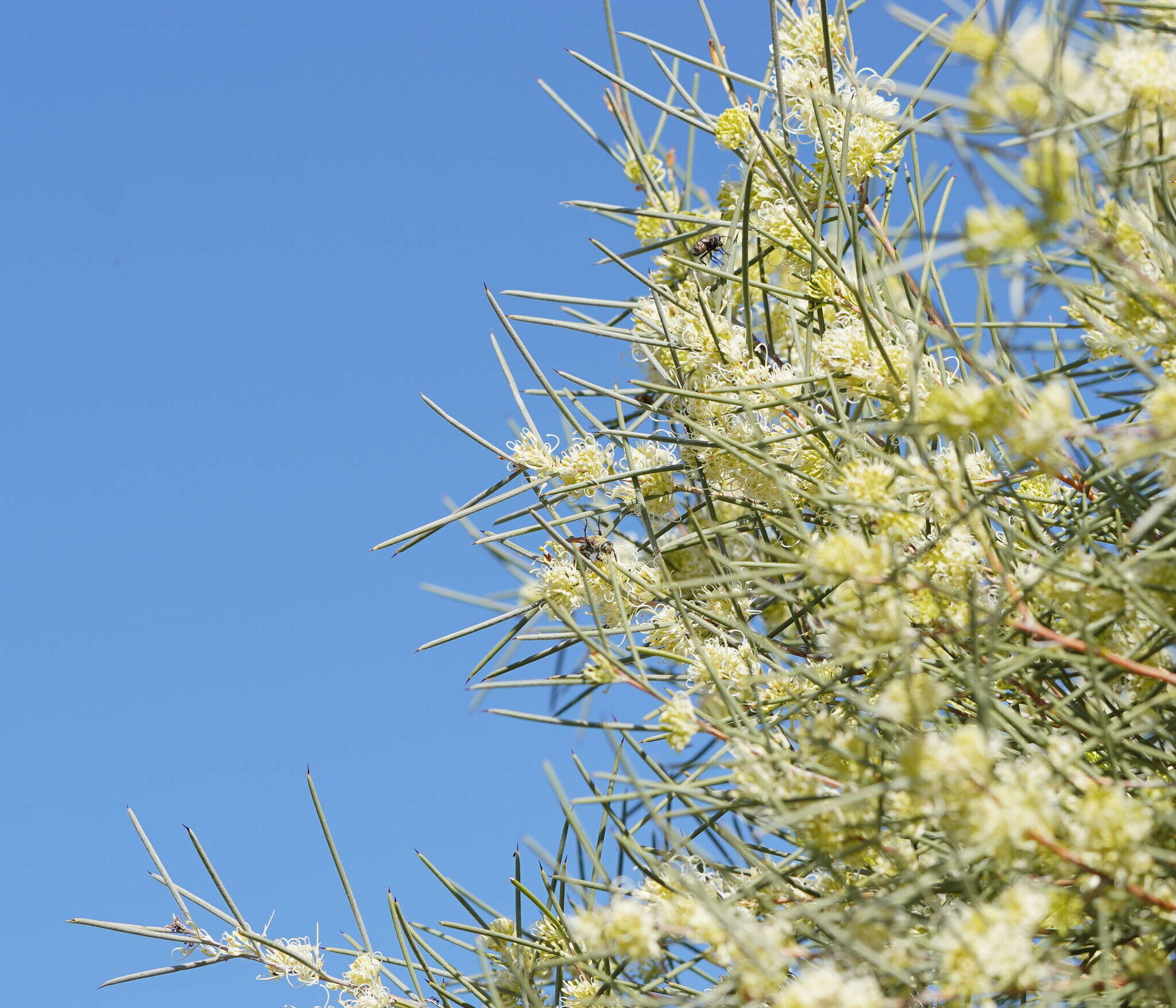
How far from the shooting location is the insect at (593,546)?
0.85 m

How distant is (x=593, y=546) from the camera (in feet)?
2.86

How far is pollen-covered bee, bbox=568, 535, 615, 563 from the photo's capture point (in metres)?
0.85

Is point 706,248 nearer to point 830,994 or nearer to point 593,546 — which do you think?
point 593,546

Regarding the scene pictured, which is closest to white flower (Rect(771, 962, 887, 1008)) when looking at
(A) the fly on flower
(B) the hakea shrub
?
(B) the hakea shrub

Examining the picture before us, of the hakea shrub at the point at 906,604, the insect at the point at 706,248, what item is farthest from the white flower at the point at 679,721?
the insect at the point at 706,248

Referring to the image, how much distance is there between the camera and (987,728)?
44 centimetres

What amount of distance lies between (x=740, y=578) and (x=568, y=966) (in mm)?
408

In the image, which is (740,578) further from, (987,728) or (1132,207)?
(1132,207)

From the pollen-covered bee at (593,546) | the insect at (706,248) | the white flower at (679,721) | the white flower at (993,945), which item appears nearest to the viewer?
the white flower at (993,945)

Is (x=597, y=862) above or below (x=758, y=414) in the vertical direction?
below

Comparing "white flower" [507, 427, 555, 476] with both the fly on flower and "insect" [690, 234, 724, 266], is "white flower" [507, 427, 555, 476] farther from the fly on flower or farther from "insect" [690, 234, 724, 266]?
"insect" [690, 234, 724, 266]

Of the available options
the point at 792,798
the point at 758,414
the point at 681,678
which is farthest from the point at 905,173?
the point at 792,798

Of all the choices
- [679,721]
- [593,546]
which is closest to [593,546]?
[593,546]

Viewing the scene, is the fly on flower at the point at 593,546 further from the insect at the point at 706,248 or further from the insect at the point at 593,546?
the insect at the point at 706,248
